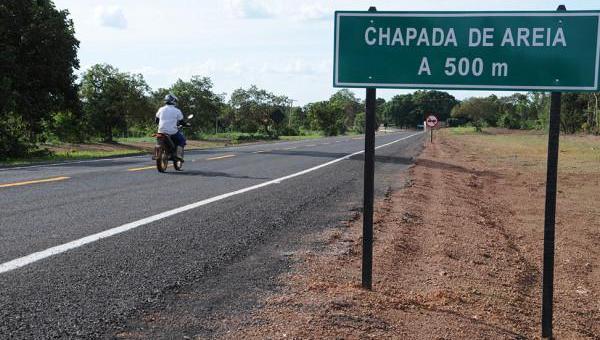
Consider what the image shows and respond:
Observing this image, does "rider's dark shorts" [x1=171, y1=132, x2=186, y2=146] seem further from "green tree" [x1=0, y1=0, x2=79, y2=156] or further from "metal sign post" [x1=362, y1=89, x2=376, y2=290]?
"green tree" [x1=0, y1=0, x2=79, y2=156]

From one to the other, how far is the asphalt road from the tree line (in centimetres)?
1417

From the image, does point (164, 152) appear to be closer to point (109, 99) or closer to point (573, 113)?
point (109, 99)

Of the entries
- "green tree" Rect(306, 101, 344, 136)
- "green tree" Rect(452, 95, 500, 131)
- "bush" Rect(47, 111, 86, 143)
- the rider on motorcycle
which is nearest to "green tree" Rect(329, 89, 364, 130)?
"green tree" Rect(452, 95, 500, 131)

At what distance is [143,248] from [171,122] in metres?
8.03

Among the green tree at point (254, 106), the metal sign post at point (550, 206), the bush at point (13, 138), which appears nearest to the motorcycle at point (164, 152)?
the metal sign post at point (550, 206)

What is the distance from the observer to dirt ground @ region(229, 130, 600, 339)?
3641mm

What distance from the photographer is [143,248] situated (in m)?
5.33

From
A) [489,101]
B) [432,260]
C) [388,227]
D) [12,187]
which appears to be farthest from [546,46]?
[489,101]

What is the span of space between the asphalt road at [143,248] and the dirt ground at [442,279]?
0.39 meters

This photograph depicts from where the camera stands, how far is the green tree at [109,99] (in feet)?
144

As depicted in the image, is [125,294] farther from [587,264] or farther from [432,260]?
[587,264]

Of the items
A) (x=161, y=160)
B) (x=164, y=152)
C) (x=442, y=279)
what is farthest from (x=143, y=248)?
(x=164, y=152)

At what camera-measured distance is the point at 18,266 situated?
4.54 metres

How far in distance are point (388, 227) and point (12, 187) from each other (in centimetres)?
624
